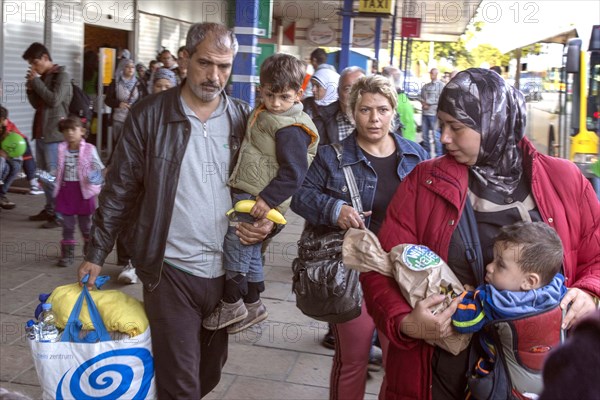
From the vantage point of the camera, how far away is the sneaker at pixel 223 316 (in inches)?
135

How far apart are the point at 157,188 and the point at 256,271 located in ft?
2.72

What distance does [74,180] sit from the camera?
7258 millimetres

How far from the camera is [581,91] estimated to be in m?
12.2

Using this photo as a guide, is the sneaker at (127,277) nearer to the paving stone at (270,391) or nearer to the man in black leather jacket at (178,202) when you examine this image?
the paving stone at (270,391)

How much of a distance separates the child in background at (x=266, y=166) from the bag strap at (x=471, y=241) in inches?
39.6

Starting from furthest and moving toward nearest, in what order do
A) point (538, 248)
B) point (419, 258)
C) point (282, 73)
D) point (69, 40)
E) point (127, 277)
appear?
point (69, 40) < point (127, 277) < point (282, 73) < point (419, 258) < point (538, 248)

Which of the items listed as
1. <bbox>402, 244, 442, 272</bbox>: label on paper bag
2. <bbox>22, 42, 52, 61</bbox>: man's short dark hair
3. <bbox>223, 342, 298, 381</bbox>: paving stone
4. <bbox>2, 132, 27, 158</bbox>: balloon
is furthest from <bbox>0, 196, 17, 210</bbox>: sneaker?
<bbox>402, 244, 442, 272</bbox>: label on paper bag

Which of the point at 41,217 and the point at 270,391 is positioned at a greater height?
the point at 41,217

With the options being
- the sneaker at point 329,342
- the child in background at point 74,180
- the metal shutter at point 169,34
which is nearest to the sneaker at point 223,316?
the sneaker at point 329,342

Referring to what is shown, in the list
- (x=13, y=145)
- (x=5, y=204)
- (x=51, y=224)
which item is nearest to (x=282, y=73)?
(x=51, y=224)

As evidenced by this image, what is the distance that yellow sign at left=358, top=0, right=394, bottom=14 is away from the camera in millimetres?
14070

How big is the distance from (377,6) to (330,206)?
11109 millimetres

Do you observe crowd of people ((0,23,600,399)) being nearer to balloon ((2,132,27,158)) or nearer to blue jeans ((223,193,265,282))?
blue jeans ((223,193,265,282))

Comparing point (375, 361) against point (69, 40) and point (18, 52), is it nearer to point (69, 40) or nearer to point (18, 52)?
point (18, 52)
